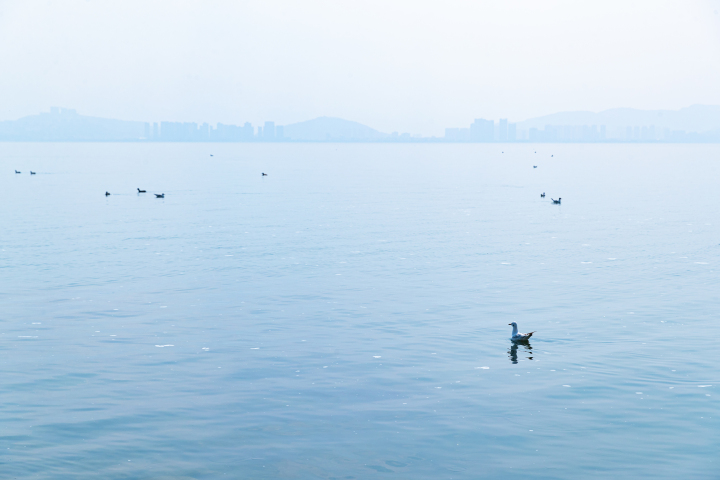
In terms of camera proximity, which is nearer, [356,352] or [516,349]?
[356,352]

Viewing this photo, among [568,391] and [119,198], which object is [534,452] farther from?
[119,198]

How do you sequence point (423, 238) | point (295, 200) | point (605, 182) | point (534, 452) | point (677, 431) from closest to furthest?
1. point (534, 452)
2. point (677, 431)
3. point (423, 238)
4. point (295, 200)
5. point (605, 182)

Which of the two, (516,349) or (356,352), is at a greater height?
(516,349)

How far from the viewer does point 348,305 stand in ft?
131

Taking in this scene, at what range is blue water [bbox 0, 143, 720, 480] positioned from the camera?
872 inches

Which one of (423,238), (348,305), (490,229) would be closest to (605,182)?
(490,229)

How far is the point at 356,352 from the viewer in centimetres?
3181

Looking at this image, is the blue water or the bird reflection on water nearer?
the blue water

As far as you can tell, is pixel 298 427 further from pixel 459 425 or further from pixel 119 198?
pixel 119 198

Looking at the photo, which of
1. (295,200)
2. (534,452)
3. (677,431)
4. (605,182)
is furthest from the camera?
(605,182)

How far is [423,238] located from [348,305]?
80.1ft

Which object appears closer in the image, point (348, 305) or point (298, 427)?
point (298, 427)

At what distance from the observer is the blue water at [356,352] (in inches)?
872

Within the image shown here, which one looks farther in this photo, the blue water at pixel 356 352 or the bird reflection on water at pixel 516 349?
the bird reflection on water at pixel 516 349
